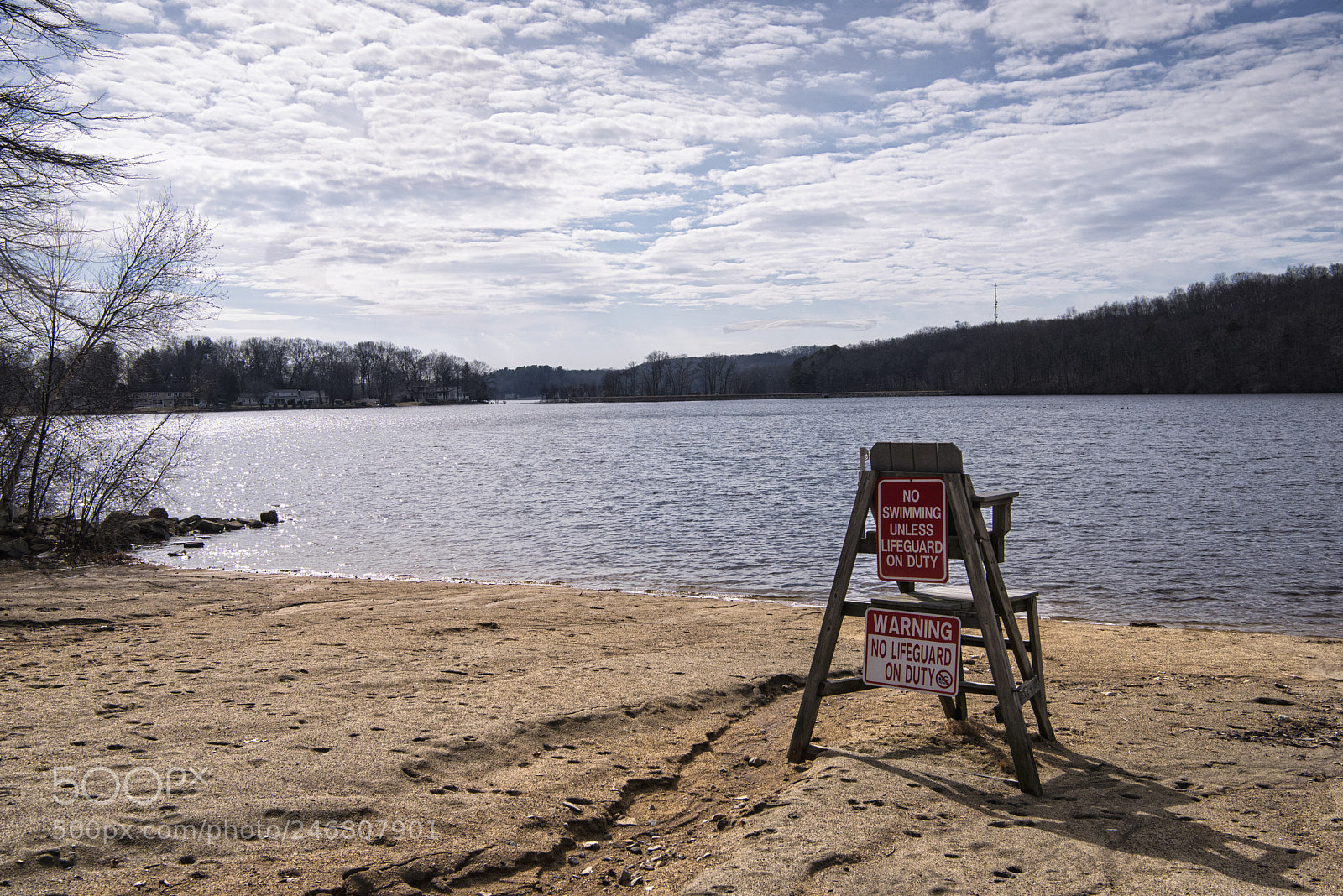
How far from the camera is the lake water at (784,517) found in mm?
15109

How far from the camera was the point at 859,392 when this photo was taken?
196m

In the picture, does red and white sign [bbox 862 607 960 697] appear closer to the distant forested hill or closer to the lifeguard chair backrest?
the lifeguard chair backrest

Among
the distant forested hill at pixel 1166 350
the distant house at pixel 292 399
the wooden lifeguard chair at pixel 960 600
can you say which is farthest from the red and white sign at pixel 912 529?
the distant house at pixel 292 399

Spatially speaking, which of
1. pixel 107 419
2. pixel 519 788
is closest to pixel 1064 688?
pixel 519 788

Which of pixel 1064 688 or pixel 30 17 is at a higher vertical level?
pixel 30 17

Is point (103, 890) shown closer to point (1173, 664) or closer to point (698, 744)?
point (698, 744)

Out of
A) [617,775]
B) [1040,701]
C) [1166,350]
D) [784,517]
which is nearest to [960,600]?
[1040,701]

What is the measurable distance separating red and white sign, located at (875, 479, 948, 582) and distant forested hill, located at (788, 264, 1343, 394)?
513 ft

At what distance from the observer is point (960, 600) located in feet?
16.6

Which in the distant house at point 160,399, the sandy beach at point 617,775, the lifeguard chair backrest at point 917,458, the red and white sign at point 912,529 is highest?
the distant house at point 160,399

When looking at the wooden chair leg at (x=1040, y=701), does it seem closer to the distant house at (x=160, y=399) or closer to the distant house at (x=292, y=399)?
the distant house at (x=160, y=399)

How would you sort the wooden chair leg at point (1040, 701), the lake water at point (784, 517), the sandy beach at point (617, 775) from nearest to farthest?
1. the sandy beach at point (617, 775)
2. the wooden chair leg at point (1040, 701)
3. the lake water at point (784, 517)

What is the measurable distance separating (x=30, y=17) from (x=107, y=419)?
12.2 m

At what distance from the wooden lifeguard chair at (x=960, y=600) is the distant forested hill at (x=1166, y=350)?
511ft
